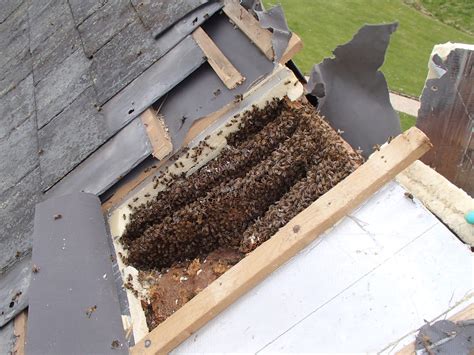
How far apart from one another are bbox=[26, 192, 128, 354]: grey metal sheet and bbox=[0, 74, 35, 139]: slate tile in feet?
5.32

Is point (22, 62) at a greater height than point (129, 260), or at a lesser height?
greater

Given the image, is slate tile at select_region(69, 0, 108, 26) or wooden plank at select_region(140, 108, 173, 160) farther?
slate tile at select_region(69, 0, 108, 26)

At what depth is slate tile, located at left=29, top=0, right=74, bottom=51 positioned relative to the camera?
5.20m

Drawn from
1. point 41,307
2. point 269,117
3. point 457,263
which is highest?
point 41,307

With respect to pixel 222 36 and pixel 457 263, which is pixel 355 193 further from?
pixel 222 36

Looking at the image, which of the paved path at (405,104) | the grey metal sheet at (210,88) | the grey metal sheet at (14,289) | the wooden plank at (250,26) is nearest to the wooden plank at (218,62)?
the grey metal sheet at (210,88)

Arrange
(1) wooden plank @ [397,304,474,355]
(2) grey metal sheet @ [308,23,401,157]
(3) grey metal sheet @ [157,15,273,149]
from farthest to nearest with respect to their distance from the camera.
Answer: (2) grey metal sheet @ [308,23,401,157] → (3) grey metal sheet @ [157,15,273,149] → (1) wooden plank @ [397,304,474,355]

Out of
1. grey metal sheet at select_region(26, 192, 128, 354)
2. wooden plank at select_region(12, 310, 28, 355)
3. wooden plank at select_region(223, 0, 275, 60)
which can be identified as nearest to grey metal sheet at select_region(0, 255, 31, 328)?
wooden plank at select_region(12, 310, 28, 355)

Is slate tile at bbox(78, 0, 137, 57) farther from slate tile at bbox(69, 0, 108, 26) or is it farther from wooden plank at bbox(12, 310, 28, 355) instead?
wooden plank at bbox(12, 310, 28, 355)

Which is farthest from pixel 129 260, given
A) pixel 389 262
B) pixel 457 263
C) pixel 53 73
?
pixel 53 73

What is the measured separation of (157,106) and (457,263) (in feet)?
7.06

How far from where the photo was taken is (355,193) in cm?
258

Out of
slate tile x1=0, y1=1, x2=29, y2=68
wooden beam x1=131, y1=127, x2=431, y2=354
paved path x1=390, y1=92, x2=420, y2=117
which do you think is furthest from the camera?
paved path x1=390, y1=92, x2=420, y2=117

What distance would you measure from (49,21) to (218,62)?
2.90 metres
